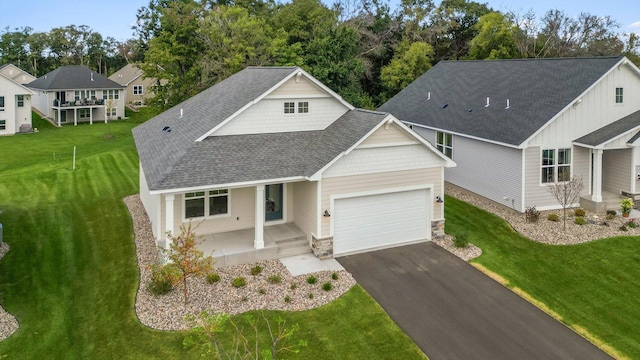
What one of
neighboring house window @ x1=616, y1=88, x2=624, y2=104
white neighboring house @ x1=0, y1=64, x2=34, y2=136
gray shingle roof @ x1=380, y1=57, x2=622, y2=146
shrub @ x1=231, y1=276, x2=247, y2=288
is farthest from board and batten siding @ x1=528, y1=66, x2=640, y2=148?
white neighboring house @ x1=0, y1=64, x2=34, y2=136

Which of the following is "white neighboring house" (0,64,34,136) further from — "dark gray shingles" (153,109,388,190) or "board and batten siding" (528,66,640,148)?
"board and batten siding" (528,66,640,148)

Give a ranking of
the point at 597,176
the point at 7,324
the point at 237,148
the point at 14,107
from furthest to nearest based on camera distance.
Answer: the point at 14,107 < the point at 597,176 < the point at 237,148 < the point at 7,324

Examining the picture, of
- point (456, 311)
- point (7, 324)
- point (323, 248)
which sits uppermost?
point (323, 248)

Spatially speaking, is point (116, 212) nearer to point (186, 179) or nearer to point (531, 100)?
point (186, 179)

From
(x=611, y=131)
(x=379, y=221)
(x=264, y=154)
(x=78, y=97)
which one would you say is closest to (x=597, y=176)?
(x=611, y=131)

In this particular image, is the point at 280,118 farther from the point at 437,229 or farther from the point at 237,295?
the point at 237,295

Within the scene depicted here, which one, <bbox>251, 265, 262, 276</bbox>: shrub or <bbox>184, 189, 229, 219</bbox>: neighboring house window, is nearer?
<bbox>251, 265, 262, 276</bbox>: shrub

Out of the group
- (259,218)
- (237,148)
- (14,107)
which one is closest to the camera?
(259,218)
